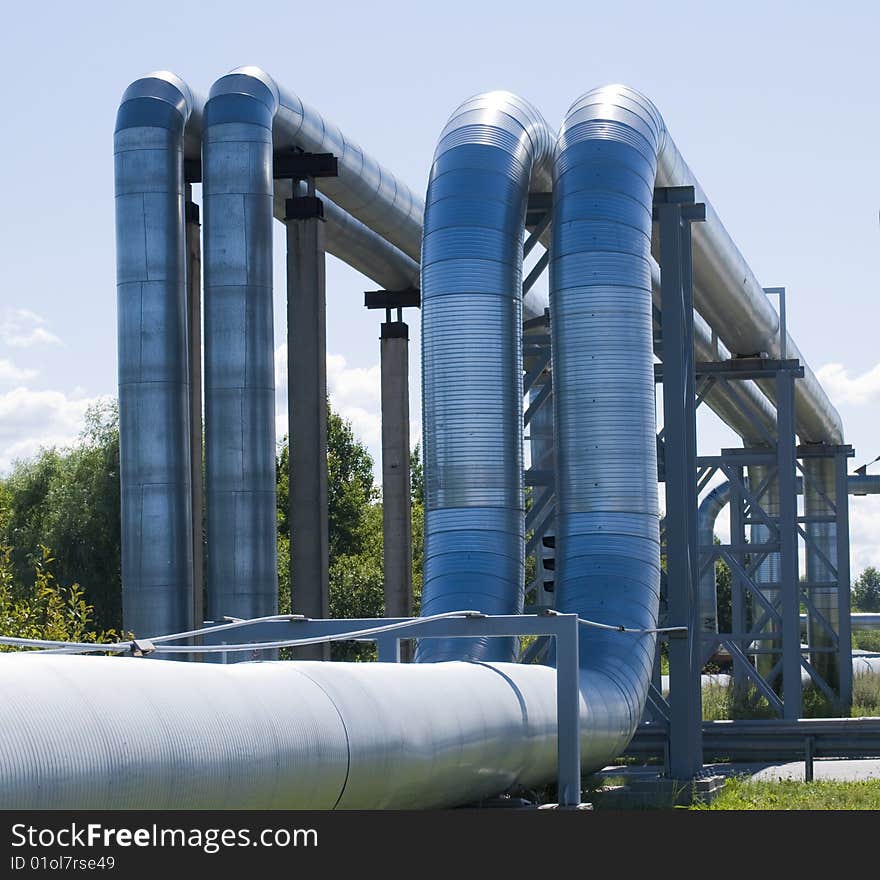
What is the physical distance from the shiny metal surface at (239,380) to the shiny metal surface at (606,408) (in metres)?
3.08

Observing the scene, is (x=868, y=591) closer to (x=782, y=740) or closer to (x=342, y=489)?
(x=342, y=489)

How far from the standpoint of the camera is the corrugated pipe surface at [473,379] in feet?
46.3

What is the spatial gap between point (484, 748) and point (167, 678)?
3698 mm

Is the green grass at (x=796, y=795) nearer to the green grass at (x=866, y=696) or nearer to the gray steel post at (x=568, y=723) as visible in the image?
the gray steel post at (x=568, y=723)

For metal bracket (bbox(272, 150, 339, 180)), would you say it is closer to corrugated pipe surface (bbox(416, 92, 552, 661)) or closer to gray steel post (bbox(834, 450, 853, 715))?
corrugated pipe surface (bbox(416, 92, 552, 661))

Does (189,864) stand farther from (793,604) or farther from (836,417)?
(836,417)

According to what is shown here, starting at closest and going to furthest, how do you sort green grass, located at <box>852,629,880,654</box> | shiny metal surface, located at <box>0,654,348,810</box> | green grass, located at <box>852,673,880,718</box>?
shiny metal surface, located at <box>0,654,348,810</box> < green grass, located at <box>852,673,880,718</box> < green grass, located at <box>852,629,880,654</box>

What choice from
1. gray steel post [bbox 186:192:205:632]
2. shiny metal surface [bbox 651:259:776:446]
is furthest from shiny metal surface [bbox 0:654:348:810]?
shiny metal surface [bbox 651:259:776:446]

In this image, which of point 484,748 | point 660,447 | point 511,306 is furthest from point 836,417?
point 484,748

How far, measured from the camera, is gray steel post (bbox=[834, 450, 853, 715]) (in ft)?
101

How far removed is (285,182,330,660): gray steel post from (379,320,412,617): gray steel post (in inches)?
253

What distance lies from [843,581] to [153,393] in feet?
64.3

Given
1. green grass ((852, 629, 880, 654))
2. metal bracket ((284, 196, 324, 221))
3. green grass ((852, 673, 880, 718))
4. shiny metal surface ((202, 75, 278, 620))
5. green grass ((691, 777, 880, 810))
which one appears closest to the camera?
green grass ((691, 777, 880, 810))

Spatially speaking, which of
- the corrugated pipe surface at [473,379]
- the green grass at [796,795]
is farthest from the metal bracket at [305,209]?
the green grass at [796,795]
